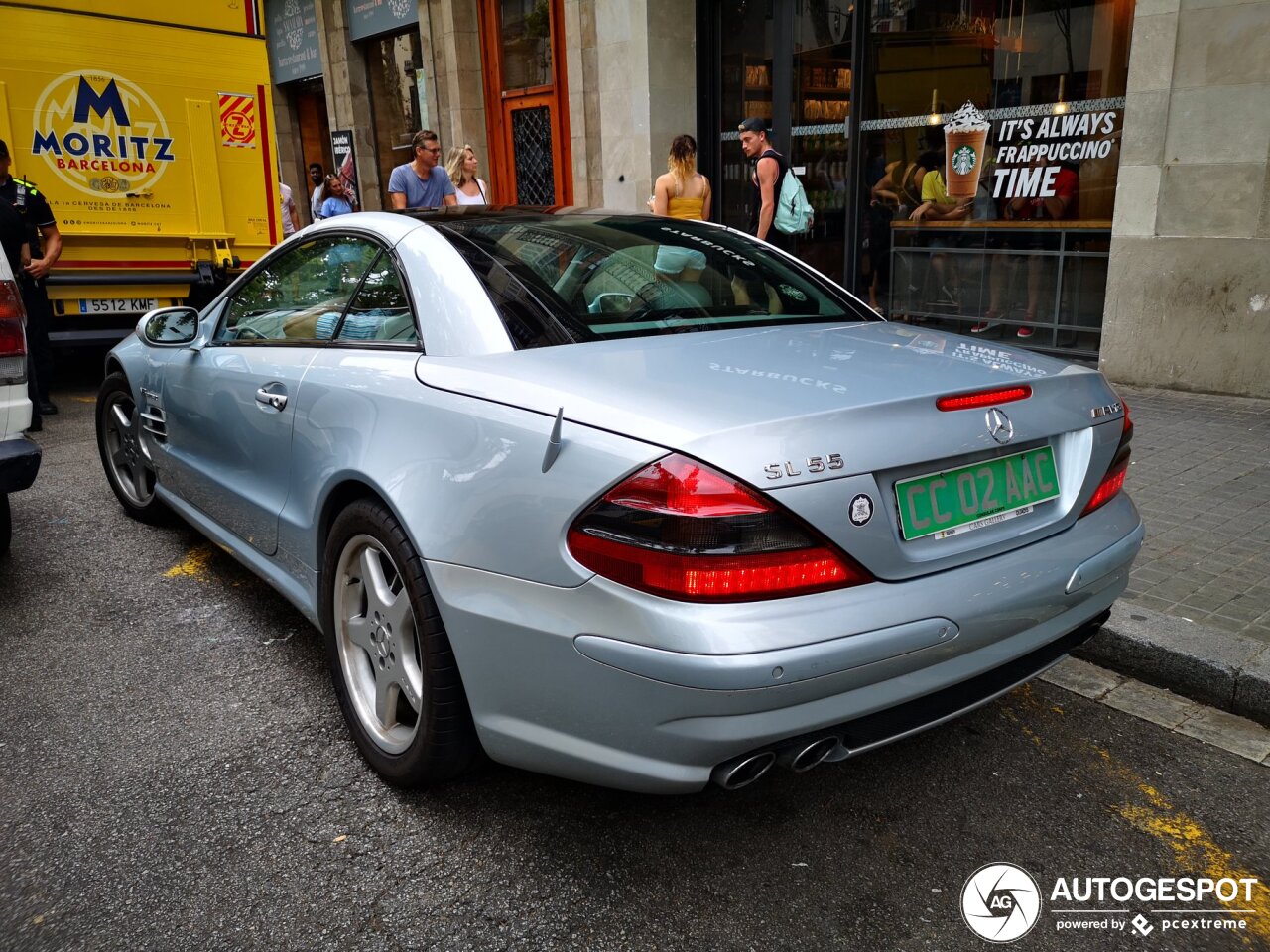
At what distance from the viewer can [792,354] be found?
2.61m

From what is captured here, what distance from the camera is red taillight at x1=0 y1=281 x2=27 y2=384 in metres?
4.13

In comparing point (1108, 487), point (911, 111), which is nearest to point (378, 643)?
point (1108, 487)

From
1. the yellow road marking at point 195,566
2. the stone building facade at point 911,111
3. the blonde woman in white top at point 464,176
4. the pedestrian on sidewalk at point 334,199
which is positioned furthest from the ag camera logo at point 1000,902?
the pedestrian on sidewalk at point 334,199

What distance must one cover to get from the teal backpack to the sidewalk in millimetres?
3016

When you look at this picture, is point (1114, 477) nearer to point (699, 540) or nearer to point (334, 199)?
point (699, 540)

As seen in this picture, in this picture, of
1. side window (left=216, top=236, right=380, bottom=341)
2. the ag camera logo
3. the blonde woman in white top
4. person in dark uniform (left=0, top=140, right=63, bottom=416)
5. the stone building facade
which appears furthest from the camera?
the blonde woman in white top

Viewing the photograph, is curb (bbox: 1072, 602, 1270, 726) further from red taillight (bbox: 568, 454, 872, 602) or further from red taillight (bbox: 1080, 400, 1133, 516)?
red taillight (bbox: 568, 454, 872, 602)

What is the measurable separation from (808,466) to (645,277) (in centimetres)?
122

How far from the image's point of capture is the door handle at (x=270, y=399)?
10.5 ft

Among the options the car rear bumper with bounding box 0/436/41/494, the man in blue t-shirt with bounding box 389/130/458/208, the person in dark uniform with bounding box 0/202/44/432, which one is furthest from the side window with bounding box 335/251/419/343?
the man in blue t-shirt with bounding box 389/130/458/208

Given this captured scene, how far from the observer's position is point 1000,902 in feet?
7.59

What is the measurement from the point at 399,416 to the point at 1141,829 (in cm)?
213

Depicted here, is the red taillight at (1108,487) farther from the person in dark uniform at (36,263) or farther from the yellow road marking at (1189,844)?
the person in dark uniform at (36,263)

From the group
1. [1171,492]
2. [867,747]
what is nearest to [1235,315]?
[1171,492]
